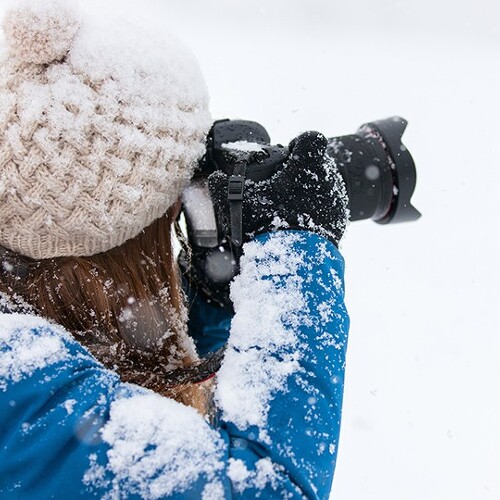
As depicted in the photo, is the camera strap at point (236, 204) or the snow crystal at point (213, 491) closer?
the snow crystal at point (213, 491)

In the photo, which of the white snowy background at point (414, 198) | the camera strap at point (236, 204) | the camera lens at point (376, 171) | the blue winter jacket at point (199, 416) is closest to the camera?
the blue winter jacket at point (199, 416)

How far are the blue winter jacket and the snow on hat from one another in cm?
13


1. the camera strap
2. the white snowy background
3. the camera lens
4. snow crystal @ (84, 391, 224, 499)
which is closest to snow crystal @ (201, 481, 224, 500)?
snow crystal @ (84, 391, 224, 499)

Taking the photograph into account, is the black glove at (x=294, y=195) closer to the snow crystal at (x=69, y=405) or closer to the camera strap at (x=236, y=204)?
the camera strap at (x=236, y=204)

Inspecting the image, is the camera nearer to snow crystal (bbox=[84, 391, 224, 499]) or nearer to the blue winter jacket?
the blue winter jacket

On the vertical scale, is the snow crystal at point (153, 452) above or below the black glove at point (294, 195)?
below

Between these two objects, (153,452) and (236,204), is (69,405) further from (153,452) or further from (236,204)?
(236,204)

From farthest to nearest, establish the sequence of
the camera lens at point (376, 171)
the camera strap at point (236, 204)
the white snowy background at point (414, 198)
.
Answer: the white snowy background at point (414, 198) < the camera lens at point (376, 171) < the camera strap at point (236, 204)

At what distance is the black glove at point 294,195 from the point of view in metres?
0.74

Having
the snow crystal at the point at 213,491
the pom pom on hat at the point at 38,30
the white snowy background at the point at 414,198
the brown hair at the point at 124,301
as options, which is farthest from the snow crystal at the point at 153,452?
the white snowy background at the point at 414,198

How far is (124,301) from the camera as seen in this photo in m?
0.79

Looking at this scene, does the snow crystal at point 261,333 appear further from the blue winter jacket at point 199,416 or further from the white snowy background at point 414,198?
the white snowy background at point 414,198

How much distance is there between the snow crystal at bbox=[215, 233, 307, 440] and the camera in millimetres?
642

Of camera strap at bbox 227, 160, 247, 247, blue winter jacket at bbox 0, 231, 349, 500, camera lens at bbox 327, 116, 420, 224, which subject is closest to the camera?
blue winter jacket at bbox 0, 231, 349, 500
